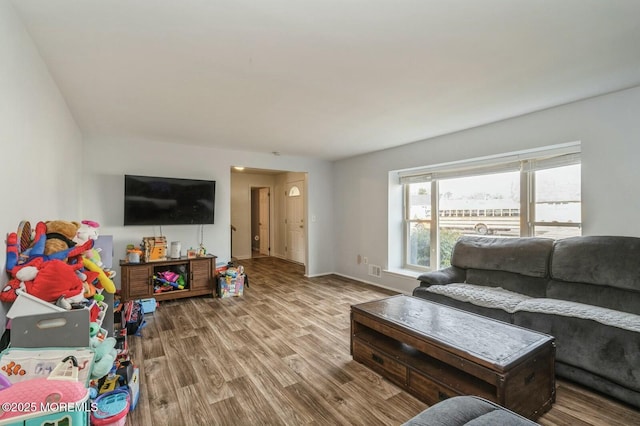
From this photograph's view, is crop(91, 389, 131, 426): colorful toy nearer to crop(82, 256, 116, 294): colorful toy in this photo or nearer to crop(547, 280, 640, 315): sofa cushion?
crop(82, 256, 116, 294): colorful toy

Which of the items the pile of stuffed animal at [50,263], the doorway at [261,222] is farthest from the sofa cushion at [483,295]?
the doorway at [261,222]

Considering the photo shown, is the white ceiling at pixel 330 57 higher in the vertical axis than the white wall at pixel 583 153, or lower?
higher

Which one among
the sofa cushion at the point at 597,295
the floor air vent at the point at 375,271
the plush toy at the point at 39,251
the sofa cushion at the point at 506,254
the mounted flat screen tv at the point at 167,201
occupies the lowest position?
the floor air vent at the point at 375,271

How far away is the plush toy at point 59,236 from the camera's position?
177 centimetres

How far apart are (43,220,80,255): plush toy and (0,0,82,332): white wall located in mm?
128

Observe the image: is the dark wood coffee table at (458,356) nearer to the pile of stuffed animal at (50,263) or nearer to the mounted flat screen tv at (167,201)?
the pile of stuffed animal at (50,263)

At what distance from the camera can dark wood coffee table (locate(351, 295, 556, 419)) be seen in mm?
1620

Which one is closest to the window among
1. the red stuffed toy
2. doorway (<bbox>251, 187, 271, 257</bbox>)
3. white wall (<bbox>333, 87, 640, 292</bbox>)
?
white wall (<bbox>333, 87, 640, 292</bbox>)

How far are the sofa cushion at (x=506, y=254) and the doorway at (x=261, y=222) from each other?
5.53 meters

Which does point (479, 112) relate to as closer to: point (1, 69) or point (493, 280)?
point (493, 280)

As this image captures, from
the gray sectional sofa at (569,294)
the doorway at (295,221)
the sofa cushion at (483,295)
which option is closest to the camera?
the gray sectional sofa at (569,294)

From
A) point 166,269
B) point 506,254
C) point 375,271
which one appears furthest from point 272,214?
point 506,254

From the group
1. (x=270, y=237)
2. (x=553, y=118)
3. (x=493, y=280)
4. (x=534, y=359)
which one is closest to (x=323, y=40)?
(x=534, y=359)

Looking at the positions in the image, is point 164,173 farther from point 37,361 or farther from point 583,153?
point 583,153
